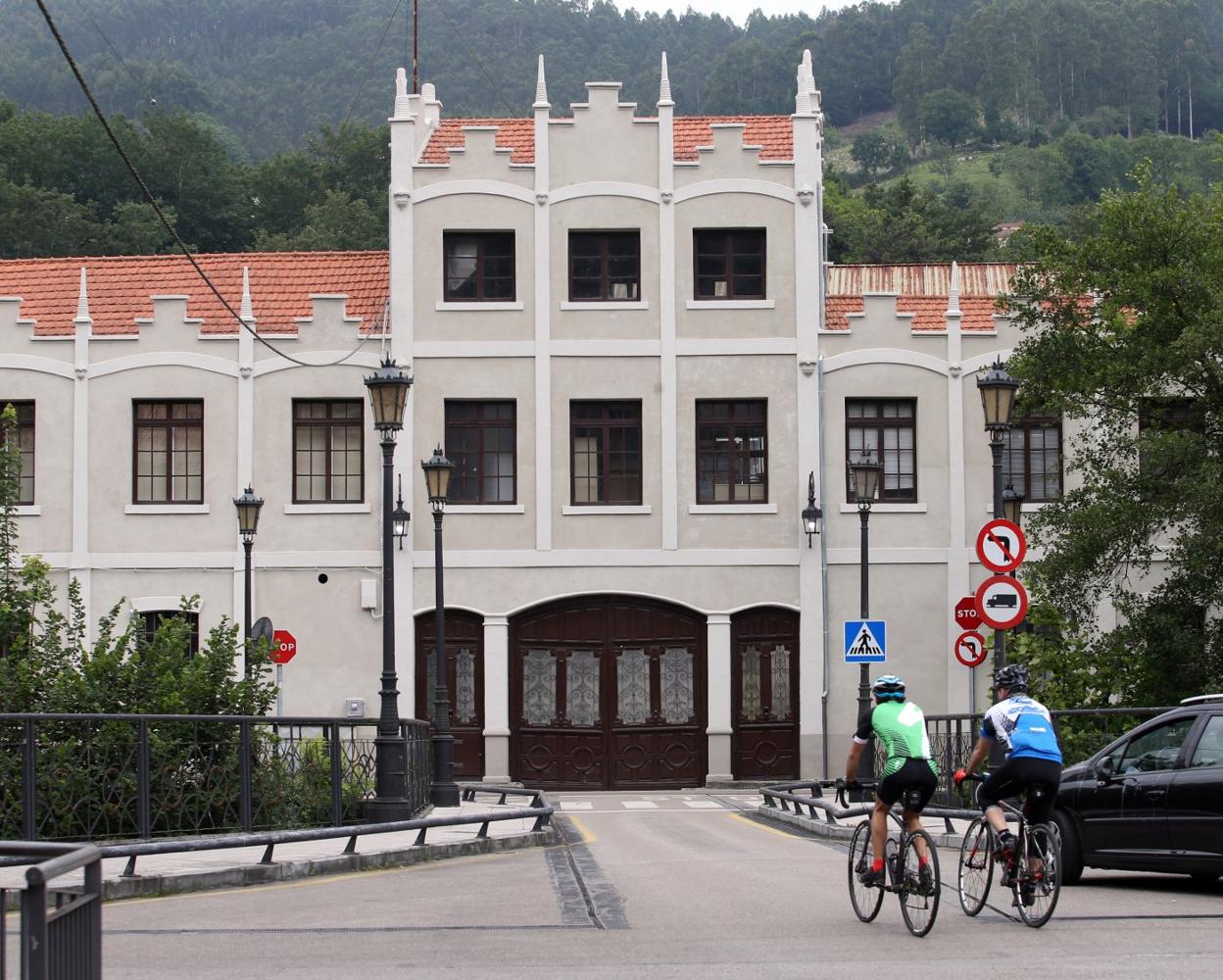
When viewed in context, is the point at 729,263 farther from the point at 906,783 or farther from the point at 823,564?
the point at 906,783

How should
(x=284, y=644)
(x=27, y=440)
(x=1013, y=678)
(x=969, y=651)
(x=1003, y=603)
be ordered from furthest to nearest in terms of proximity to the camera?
(x=27, y=440), (x=284, y=644), (x=969, y=651), (x=1003, y=603), (x=1013, y=678)

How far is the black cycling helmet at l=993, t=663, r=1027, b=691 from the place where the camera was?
1416 centimetres

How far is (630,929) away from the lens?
13719 millimetres

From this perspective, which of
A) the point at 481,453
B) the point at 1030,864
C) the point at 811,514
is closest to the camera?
the point at 1030,864

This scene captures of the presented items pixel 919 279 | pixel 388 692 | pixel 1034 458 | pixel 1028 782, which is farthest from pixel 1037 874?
pixel 919 279

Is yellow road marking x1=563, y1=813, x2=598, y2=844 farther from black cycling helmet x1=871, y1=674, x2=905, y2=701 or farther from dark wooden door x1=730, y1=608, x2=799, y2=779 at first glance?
black cycling helmet x1=871, y1=674, x2=905, y2=701

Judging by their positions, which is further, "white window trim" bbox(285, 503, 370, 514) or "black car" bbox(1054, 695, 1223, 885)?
"white window trim" bbox(285, 503, 370, 514)

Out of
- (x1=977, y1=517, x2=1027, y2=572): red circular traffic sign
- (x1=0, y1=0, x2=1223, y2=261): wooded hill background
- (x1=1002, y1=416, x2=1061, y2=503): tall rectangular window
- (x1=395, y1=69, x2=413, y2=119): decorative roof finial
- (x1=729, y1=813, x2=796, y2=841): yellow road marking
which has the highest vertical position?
(x1=0, y1=0, x2=1223, y2=261): wooded hill background

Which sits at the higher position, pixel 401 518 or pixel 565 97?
pixel 565 97

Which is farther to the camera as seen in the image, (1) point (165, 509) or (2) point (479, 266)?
(2) point (479, 266)

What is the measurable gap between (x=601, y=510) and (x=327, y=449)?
5.04 m

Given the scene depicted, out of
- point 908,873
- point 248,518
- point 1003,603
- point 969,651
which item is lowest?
point 908,873

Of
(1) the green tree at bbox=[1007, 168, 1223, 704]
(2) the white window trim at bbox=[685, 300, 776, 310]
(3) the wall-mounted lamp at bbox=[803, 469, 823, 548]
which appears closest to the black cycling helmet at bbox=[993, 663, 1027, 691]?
(1) the green tree at bbox=[1007, 168, 1223, 704]

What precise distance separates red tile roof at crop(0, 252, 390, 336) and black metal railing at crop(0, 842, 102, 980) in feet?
96.6
